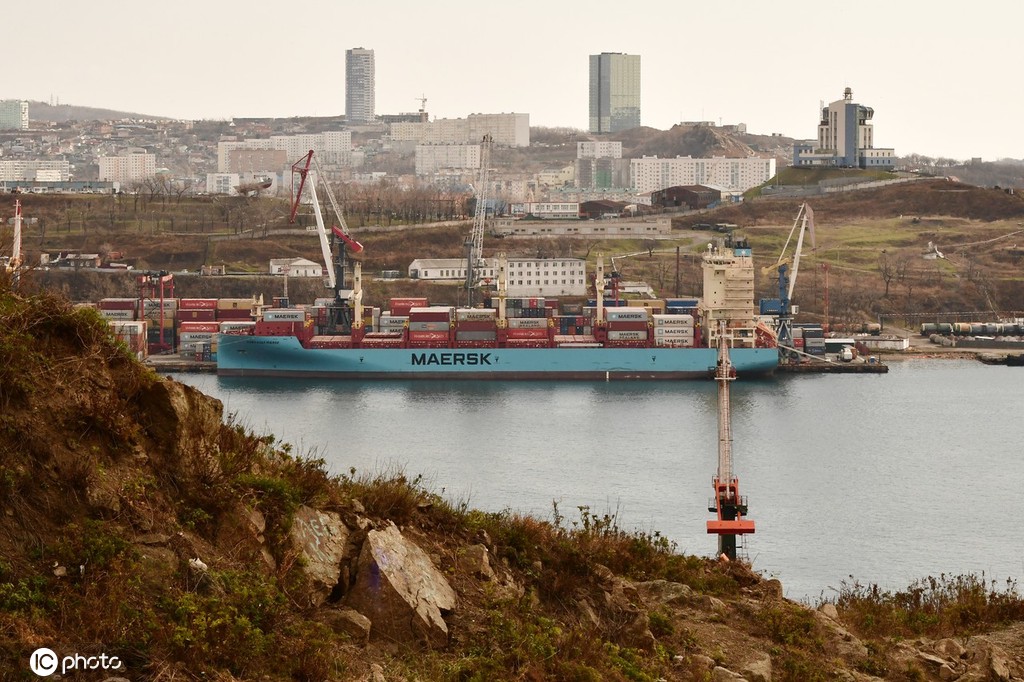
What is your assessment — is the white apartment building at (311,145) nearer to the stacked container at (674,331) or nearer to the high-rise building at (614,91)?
the high-rise building at (614,91)

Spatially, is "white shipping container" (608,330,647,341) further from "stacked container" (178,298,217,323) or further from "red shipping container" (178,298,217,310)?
"red shipping container" (178,298,217,310)

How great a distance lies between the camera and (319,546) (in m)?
3.46

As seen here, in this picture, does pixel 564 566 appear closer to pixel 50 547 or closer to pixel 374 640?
pixel 374 640

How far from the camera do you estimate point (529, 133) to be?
91.3m

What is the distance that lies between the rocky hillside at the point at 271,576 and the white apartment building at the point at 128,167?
6711 centimetres

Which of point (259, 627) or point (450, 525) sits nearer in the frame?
point (259, 627)

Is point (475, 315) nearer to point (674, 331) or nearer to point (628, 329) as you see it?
point (628, 329)

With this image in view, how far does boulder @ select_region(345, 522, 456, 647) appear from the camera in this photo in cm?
336

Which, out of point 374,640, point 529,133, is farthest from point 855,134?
point 374,640

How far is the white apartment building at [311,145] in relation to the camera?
260ft

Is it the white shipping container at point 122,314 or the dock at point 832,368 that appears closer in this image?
the dock at point 832,368

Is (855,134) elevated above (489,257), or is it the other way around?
(855,134)

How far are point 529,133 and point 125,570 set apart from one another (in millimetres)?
89274
